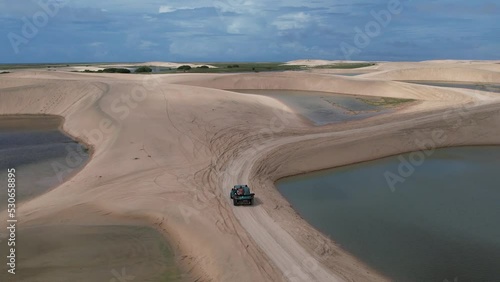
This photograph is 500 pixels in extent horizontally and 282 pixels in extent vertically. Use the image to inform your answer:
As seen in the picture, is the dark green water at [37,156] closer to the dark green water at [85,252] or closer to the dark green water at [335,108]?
the dark green water at [85,252]

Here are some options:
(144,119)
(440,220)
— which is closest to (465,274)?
(440,220)

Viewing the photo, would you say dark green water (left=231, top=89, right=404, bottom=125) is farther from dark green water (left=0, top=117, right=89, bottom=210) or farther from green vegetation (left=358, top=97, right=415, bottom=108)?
dark green water (left=0, top=117, right=89, bottom=210)

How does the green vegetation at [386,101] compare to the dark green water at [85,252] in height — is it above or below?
above

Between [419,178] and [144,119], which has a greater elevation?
[144,119]

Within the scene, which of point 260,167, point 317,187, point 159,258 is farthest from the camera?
point 260,167

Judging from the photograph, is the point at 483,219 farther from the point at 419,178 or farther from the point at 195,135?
the point at 195,135

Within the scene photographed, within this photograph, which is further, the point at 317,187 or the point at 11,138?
the point at 11,138

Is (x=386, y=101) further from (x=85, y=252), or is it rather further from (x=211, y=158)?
(x=85, y=252)

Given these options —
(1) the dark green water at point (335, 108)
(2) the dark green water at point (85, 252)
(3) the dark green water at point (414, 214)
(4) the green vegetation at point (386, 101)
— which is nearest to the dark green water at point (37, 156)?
(2) the dark green water at point (85, 252)
